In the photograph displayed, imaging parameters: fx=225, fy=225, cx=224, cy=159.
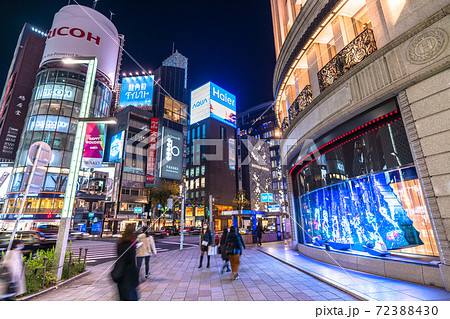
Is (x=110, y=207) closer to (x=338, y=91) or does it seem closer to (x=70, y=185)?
(x=70, y=185)

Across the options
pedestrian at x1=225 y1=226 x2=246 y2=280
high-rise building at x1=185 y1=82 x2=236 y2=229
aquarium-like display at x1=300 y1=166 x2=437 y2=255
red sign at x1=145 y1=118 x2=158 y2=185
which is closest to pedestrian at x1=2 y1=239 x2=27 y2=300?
pedestrian at x1=225 y1=226 x2=246 y2=280

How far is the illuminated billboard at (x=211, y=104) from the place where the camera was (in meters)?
43.1

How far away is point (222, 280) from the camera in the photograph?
7.62 m

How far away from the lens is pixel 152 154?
53781 millimetres

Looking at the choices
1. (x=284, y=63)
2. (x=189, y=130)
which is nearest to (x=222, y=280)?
(x=284, y=63)

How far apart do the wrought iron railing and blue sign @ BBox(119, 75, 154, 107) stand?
49.9m

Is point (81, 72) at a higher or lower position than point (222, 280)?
higher

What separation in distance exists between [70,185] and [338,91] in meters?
10.6

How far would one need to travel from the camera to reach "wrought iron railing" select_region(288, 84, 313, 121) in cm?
1100

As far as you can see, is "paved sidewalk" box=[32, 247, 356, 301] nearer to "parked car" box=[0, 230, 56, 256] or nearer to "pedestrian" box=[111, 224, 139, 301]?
"pedestrian" box=[111, 224, 139, 301]

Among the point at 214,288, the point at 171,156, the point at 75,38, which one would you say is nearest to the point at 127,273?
the point at 214,288

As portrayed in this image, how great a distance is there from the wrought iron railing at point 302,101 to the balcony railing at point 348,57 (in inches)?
41.2

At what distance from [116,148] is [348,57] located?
5136 centimetres

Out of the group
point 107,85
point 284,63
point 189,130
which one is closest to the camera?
point 284,63
